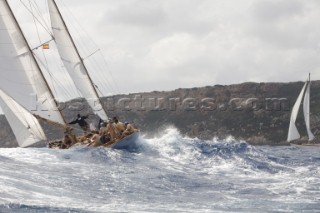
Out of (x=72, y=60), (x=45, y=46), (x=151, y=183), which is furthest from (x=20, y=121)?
(x=151, y=183)

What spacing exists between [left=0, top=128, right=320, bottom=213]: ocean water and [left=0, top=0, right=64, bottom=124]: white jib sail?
11.4ft

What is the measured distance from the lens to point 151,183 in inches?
935

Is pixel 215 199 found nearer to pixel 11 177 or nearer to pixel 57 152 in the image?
pixel 11 177

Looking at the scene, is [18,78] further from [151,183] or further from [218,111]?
[218,111]

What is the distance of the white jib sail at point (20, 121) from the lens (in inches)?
1320

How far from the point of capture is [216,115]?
140m

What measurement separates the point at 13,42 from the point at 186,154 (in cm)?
1401

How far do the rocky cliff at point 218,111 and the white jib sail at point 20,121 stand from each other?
88078 mm

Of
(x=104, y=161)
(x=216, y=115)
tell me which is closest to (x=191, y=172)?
(x=104, y=161)

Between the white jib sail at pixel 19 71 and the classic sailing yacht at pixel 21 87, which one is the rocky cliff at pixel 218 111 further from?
the white jib sail at pixel 19 71

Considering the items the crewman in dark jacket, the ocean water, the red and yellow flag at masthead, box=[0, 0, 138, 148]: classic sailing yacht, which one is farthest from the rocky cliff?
the ocean water

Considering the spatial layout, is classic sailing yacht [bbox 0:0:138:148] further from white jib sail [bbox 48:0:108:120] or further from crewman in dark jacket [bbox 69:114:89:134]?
white jib sail [bbox 48:0:108:120]

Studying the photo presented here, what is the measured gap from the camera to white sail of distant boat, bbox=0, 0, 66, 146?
110ft

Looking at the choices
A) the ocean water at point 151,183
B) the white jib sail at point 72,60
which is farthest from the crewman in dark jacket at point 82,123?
the ocean water at point 151,183
